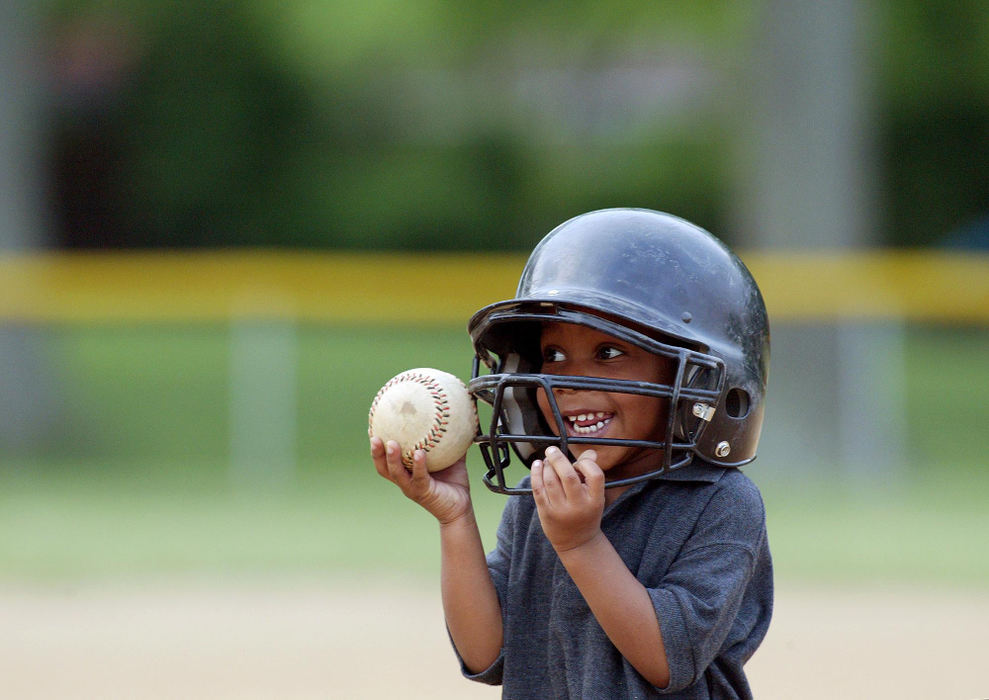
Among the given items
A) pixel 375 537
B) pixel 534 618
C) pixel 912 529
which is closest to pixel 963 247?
pixel 912 529

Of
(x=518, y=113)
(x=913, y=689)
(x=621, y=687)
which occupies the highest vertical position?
(x=518, y=113)

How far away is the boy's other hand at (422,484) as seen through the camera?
8.34ft

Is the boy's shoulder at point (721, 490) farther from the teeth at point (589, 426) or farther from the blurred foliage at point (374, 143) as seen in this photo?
the blurred foliage at point (374, 143)

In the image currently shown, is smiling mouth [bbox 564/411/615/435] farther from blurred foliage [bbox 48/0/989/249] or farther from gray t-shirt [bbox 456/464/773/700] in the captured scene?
blurred foliage [bbox 48/0/989/249]

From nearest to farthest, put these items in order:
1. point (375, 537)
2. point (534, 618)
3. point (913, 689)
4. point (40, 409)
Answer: point (534, 618)
point (913, 689)
point (375, 537)
point (40, 409)

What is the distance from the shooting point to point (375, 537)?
7660mm

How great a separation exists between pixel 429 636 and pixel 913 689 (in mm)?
1958

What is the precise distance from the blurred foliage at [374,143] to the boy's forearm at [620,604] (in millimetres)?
19570

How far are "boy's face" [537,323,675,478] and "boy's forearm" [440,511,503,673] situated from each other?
0.28 m

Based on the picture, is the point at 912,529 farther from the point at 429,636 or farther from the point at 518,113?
the point at 518,113

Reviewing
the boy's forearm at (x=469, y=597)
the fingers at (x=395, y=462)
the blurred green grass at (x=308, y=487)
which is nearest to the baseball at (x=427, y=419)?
the fingers at (x=395, y=462)

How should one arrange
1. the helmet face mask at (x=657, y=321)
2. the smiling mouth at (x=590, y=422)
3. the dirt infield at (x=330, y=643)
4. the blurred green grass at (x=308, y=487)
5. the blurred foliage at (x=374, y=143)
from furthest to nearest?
the blurred foliage at (x=374, y=143) < the blurred green grass at (x=308, y=487) < the dirt infield at (x=330, y=643) < the smiling mouth at (x=590, y=422) < the helmet face mask at (x=657, y=321)

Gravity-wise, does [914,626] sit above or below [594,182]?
below

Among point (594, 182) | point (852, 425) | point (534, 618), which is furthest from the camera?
point (594, 182)
